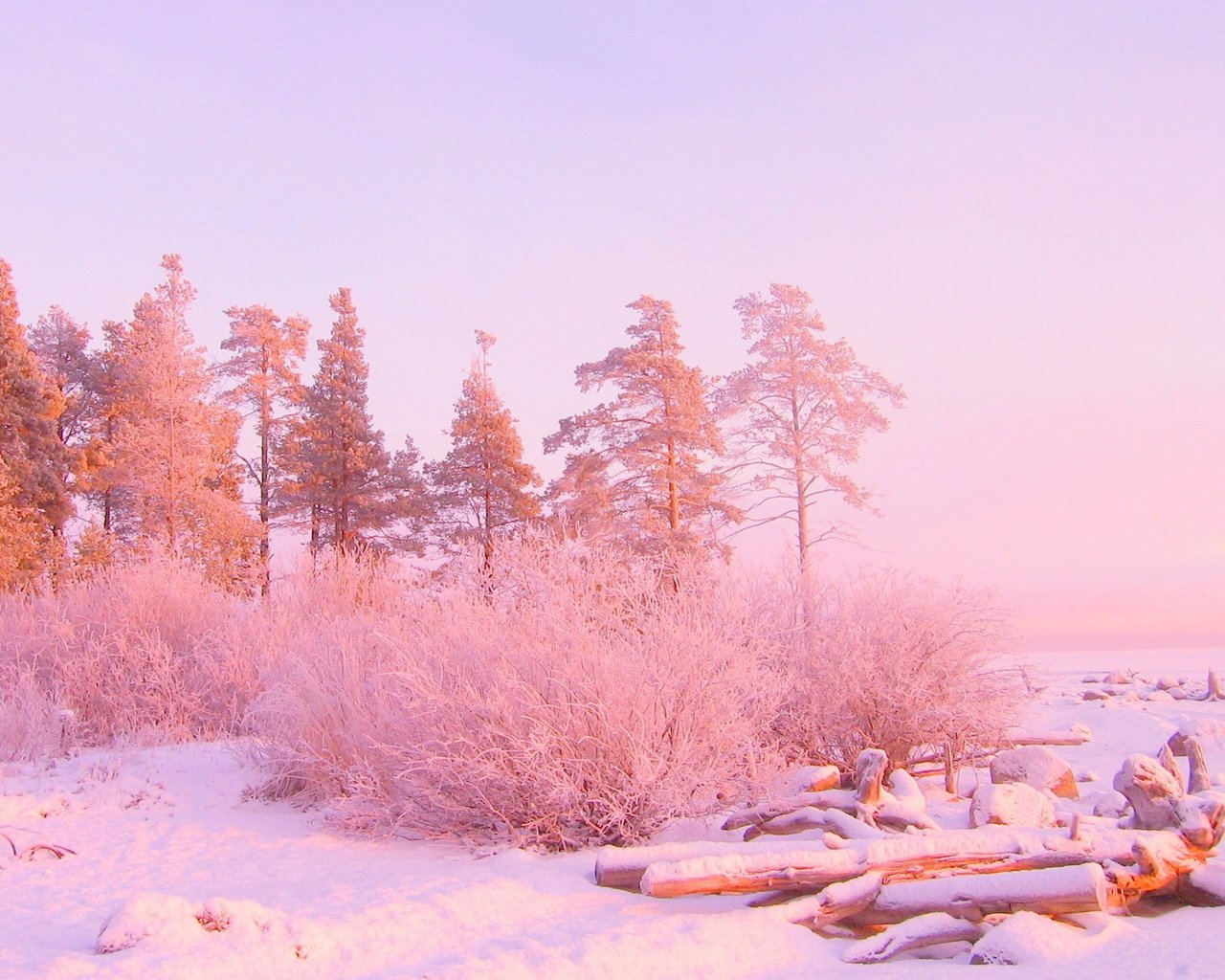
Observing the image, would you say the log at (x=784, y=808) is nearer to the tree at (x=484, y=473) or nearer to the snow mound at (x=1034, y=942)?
the snow mound at (x=1034, y=942)

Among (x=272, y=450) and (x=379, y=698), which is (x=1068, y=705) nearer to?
(x=379, y=698)

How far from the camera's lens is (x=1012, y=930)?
4.83m

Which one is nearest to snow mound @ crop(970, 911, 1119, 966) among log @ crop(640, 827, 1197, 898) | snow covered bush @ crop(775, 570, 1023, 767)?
log @ crop(640, 827, 1197, 898)

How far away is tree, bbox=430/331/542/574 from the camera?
26547 millimetres

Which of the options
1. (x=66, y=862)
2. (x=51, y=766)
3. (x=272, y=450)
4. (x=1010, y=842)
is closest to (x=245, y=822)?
(x=66, y=862)

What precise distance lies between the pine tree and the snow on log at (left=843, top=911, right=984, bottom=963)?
23205 mm

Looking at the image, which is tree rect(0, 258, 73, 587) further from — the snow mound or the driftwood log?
the snow mound

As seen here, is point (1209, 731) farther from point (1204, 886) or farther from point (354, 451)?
point (354, 451)

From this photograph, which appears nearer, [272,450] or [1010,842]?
[1010,842]

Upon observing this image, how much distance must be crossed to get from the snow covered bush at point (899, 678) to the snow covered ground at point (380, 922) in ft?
8.99

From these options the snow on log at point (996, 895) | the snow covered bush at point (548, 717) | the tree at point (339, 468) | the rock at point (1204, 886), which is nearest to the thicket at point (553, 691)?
the snow covered bush at point (548, 717)

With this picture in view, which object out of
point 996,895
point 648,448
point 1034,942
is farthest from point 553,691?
point 648,448

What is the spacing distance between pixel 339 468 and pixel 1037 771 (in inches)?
867

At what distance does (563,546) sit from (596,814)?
214cm
